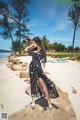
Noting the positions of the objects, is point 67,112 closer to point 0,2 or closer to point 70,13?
point 0,2

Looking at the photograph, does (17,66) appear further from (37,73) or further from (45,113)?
(45,113)

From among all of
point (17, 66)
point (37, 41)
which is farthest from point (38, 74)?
point (17, 66)

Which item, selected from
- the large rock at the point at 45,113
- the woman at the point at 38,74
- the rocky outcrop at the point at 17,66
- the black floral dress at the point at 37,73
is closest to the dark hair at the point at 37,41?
the woman at the point at 38,74

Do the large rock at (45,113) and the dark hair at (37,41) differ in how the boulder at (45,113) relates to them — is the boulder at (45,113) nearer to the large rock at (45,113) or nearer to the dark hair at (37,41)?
the large rock at (45,113)

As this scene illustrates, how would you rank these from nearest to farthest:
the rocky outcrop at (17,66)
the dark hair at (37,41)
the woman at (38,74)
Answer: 1. the woman at (38,74)
2. the dark hair at (37,41)
3. the rocky outcrop at (17,66)

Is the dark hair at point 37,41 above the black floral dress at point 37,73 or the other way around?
above

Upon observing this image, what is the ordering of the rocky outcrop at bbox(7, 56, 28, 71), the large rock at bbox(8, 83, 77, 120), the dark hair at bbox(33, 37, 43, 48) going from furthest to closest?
the rocky outcrop at bbox(7, 56, 28, 71)
the dark hair at bbox(33, 37, 43, 48)
the large rock at bbox(8, 83, 77, 120)

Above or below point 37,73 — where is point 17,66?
below

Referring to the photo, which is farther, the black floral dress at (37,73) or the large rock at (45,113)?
the black floral dress at (37,73)

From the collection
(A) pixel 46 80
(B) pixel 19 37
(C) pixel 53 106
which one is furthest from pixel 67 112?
(B) pixel 19 37

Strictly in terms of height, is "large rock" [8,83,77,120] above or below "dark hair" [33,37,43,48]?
below

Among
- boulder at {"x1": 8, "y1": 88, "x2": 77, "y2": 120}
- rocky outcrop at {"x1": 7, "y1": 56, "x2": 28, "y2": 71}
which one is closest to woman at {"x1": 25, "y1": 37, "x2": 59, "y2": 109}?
boulder at {"x1": 8, "y1": 88, "x2": 77, "y2": 120}

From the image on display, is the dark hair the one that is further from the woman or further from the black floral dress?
the black floral dress

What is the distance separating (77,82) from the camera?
21.1 feet
